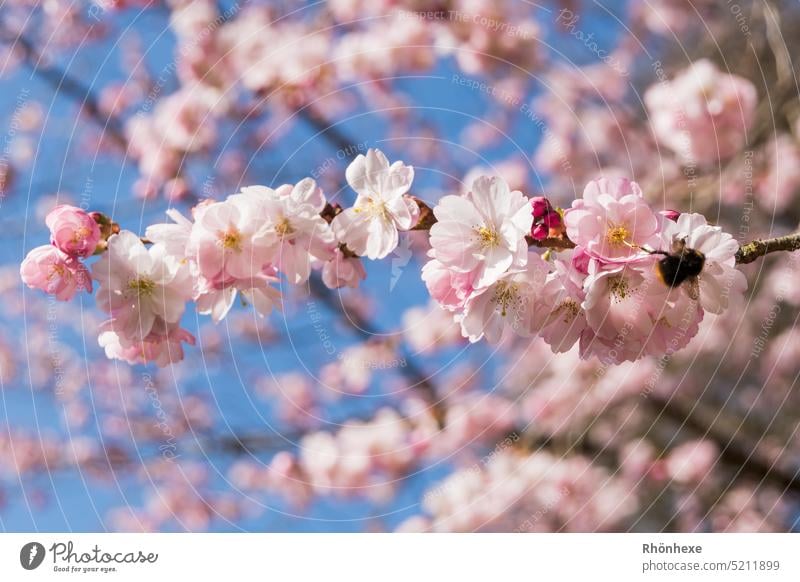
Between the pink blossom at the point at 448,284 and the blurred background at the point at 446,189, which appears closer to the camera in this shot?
the pink blossom at the point at 448,284

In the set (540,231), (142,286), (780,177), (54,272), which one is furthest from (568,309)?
(780,177)

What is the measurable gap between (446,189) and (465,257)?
4.69 feet

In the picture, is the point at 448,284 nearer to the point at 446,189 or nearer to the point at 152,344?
the point at 152,344

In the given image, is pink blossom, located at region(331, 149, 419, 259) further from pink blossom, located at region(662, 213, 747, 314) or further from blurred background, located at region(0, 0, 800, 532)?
blurred background, located at region(0, 0, 800, 532)

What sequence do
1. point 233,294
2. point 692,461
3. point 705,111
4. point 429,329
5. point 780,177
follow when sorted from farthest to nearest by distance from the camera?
point 429,329 < point 692,461 < point 780,177 < point 705,111 < point 233,294

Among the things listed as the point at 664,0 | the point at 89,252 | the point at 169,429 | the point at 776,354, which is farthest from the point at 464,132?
the point at 89,252

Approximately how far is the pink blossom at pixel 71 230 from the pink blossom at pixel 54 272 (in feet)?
0.08

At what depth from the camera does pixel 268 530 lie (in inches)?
63.0

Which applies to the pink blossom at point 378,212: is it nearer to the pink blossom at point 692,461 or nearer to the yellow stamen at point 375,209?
the yellow stamen at point 375,209

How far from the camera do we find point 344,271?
1.14m

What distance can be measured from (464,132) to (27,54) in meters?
1.47

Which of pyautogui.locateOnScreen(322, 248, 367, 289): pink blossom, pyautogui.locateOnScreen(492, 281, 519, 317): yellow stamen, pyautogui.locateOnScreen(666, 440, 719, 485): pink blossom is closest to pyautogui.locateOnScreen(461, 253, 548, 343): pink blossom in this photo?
pyautogui.locateOnScreen(492, 281, 519, 317): yellow stamen
